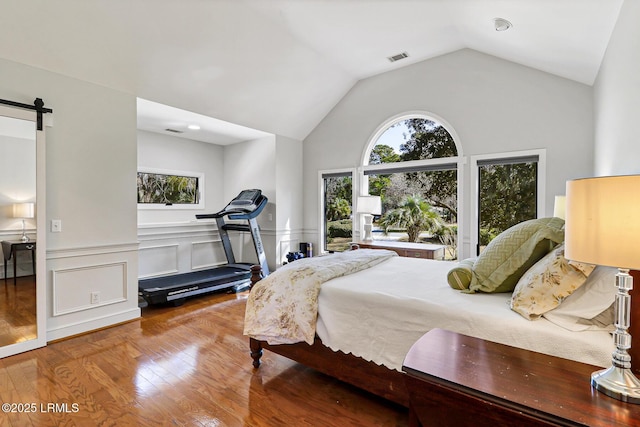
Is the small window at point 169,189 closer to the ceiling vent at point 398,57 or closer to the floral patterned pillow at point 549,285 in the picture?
the ceiling vent at point 398,57

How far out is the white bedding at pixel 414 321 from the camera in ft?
4.66

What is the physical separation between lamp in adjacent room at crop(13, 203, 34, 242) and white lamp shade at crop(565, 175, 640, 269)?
3974 mm

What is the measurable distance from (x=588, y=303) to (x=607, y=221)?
701 millimetres

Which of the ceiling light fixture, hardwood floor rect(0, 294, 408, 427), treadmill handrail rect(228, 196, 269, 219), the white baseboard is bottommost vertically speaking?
hardwood floor rect(0, 294, 408, 427)

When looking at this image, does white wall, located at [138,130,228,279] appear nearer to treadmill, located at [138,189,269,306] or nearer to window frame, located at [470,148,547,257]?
treadmill, located at [138,189,269,306]

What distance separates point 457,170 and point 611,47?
6.96 ft

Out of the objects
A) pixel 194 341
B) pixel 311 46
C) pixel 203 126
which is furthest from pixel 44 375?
pixel 311 46

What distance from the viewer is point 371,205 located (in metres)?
4.70

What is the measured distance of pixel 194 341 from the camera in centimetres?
304

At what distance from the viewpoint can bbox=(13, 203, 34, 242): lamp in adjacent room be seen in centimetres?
285

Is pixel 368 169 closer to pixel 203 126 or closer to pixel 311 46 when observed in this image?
pixel 311 46

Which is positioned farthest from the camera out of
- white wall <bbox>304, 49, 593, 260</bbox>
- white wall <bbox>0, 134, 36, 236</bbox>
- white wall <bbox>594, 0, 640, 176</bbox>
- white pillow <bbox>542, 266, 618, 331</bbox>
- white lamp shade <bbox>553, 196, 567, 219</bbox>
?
white wall <bbox>304, 49, 593, 260</bbox>

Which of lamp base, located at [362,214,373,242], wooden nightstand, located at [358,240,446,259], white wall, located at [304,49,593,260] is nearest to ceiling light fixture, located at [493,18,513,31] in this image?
white wall, located at [304,49,593,260]

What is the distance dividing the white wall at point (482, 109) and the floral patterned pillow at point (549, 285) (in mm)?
2623
